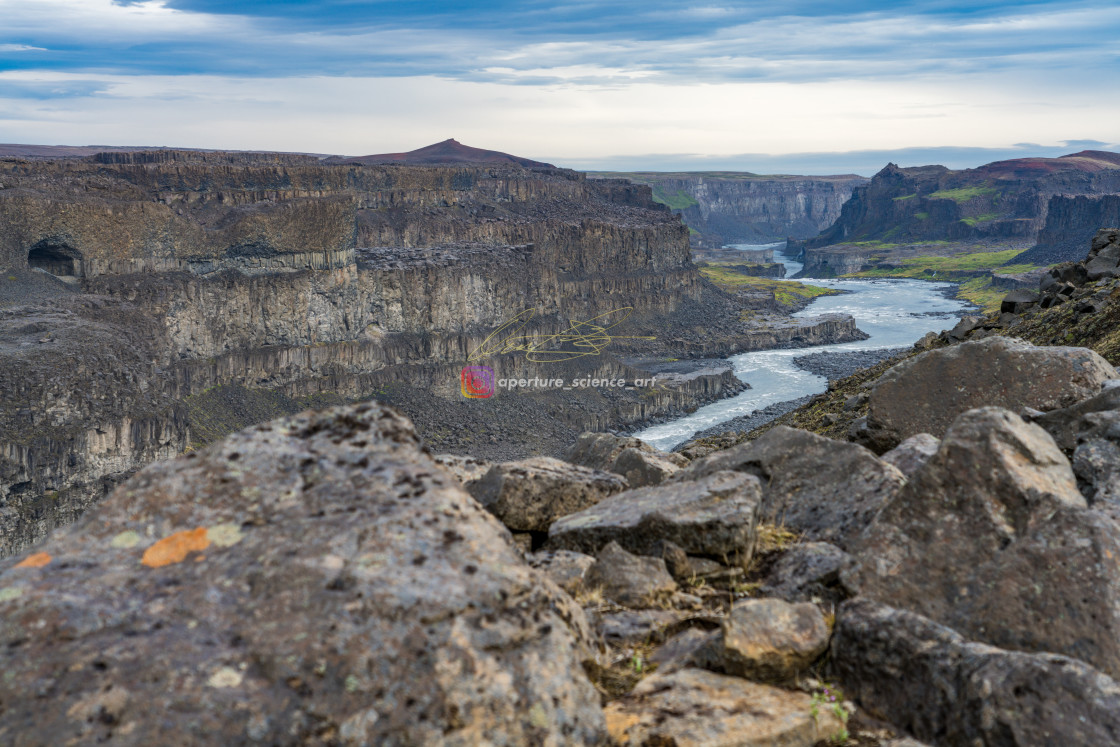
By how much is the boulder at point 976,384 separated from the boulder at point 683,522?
5042 mm

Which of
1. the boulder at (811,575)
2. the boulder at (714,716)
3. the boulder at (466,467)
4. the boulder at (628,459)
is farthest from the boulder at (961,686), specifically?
the boulder at (628,459)

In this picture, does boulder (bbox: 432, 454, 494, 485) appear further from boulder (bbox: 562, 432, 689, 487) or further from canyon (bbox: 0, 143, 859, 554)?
canyon (bbox: 0, 143, 859, 554)

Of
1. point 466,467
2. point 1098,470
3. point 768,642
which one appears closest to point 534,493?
point 466,467

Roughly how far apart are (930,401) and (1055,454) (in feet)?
16.5

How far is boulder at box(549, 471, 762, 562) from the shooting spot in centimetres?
837

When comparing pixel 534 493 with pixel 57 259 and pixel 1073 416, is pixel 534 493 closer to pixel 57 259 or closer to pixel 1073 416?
pixel 1073 416

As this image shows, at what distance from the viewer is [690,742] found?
5.43m

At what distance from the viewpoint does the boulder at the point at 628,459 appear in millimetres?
14531

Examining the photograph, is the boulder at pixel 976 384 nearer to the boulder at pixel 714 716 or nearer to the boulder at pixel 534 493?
the boulder at pixel 534 493

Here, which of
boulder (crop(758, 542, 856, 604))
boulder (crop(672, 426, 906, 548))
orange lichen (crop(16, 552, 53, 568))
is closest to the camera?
orange lichen (crop(16, 552, 53, 568))

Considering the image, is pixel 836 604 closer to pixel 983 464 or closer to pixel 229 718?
pixel 983 464

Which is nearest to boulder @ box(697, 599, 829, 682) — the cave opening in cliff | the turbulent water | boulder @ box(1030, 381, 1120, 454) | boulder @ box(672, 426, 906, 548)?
boulder @ box(672, 426, 906, 548)

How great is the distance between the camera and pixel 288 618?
503 centimetres

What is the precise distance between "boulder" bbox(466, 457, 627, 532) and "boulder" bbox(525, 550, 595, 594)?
4.82ft
